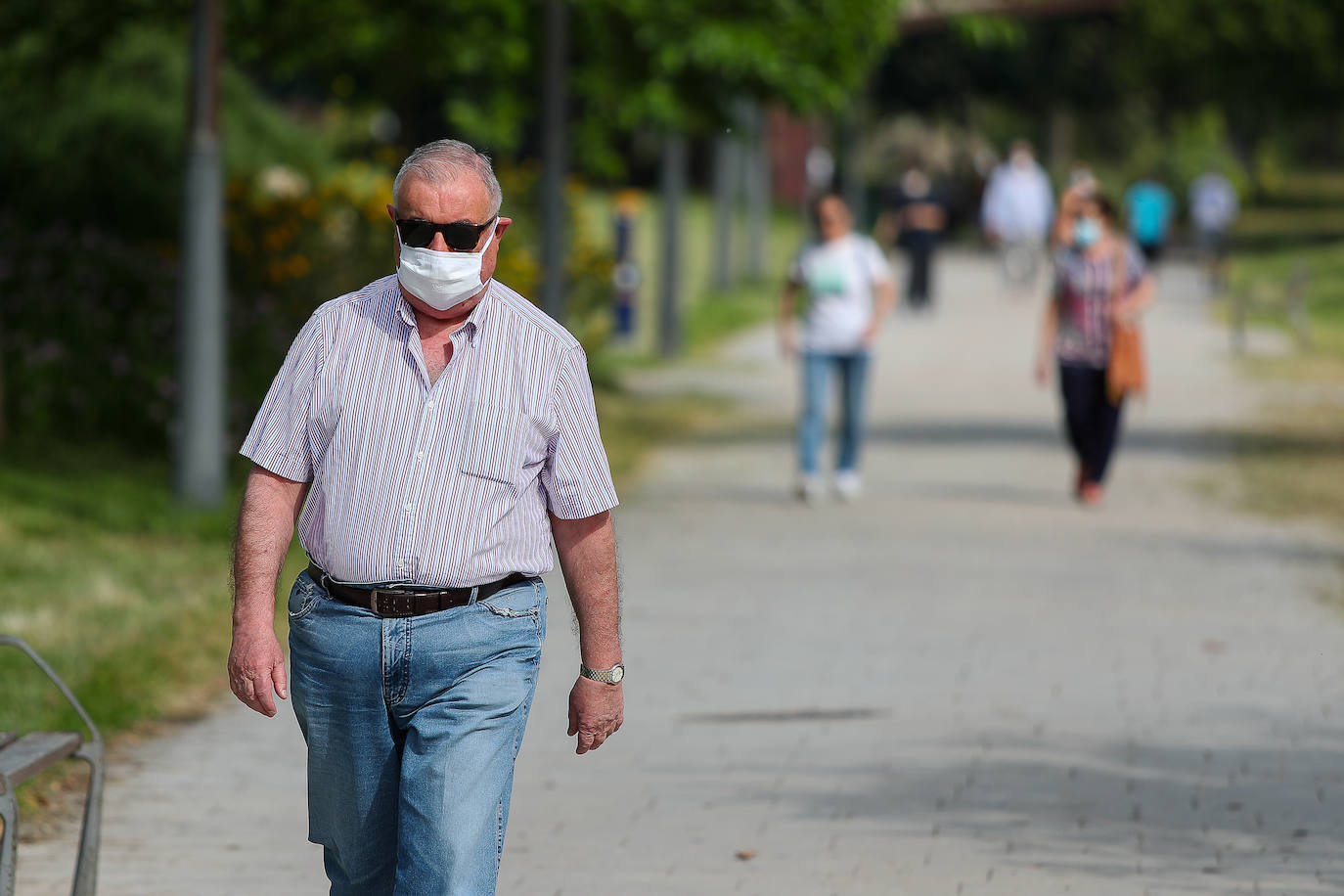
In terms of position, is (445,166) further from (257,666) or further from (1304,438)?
(1304,438)

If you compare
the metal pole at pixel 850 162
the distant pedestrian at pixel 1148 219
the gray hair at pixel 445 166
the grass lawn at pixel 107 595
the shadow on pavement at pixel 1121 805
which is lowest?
the shadow on pavement at pixel 1121 805

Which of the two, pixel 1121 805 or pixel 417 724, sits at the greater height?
pixel 417 724

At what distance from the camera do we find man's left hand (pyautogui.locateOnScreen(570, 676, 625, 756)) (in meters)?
3.86

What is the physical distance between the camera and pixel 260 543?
12.3 feet

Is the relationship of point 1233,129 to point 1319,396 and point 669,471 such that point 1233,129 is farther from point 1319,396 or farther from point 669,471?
point 669,471

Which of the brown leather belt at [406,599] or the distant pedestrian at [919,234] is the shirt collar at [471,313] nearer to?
the brown leather belt at [406,599]

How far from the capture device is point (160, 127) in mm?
14914

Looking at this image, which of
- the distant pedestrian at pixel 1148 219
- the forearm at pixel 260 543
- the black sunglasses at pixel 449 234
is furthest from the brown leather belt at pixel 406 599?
the distant pedestrian at pixel 1148 219

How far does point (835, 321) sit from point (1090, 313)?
→ 4.41 ft

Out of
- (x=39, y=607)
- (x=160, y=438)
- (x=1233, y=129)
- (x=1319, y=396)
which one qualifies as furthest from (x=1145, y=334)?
(x=1233, y=129)

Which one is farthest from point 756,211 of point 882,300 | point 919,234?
point 882,300

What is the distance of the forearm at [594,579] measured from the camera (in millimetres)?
3820

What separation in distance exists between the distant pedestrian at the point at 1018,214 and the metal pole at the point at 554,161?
48.7ft

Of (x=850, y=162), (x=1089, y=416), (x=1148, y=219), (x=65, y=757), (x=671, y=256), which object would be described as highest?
(x=850, y=162)
